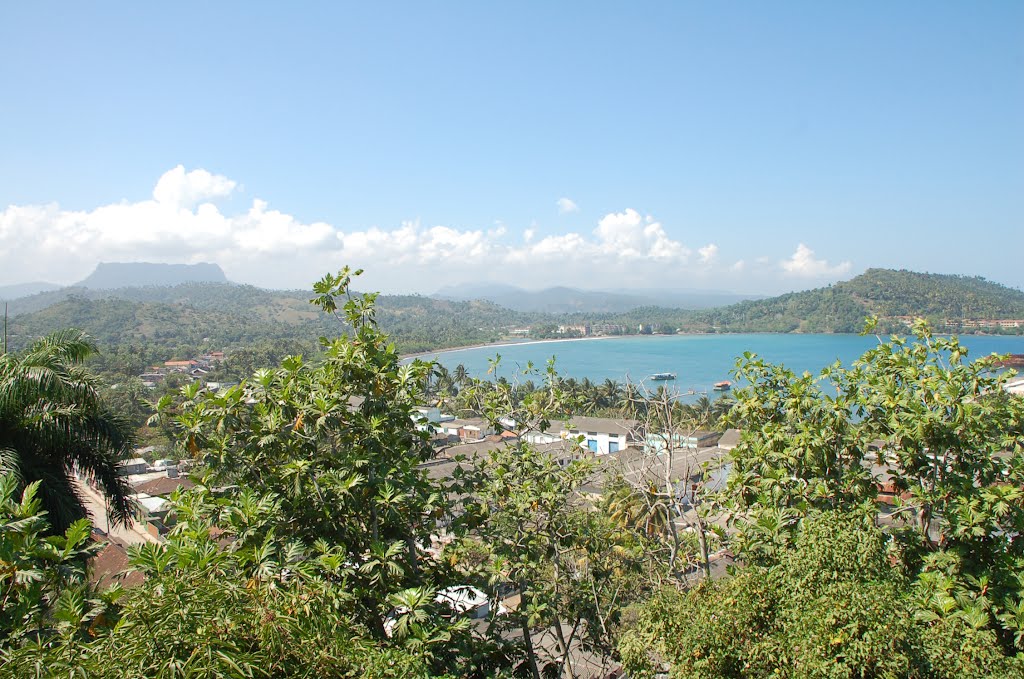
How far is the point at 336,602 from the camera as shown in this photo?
8.66 feet

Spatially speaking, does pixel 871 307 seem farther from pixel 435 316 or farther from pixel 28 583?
pixel 28 583

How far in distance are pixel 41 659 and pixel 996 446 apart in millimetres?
5038

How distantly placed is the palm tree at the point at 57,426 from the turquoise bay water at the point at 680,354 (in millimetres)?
49374

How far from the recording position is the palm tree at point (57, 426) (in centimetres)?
540

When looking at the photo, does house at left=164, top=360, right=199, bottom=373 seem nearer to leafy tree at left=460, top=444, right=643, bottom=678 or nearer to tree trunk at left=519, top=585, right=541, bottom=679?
leafy tree at left=460, top=444, right=643, bottom=678

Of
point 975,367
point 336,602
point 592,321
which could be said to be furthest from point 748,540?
point 592,321

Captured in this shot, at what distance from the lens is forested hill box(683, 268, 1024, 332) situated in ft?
297

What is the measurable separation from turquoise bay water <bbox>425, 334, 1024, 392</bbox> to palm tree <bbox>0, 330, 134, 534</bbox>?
4937 cm

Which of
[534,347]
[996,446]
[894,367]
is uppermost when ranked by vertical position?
[894,367]

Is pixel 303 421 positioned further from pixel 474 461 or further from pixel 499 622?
pixel 499 622

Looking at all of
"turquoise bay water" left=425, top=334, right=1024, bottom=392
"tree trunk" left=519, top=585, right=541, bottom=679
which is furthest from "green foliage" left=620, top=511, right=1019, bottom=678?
"turquoise bay water" left=425, top=334, right=1024, bottom=392

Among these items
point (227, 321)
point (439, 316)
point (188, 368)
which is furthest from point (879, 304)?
point (227, 321)

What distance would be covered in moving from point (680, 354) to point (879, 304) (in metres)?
34.7

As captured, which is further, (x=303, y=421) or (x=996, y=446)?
(x=996, y=446)
